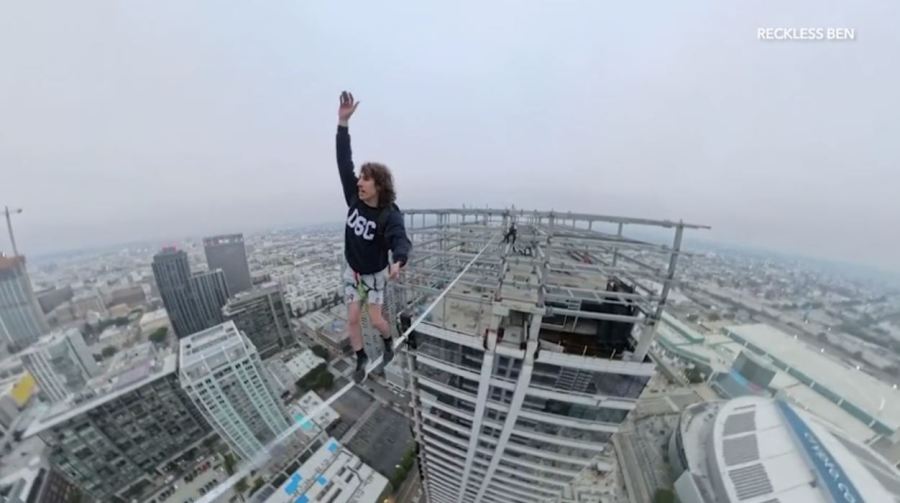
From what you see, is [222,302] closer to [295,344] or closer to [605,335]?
[295,344]

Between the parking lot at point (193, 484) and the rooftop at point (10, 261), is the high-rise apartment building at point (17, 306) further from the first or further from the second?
the parking lot at point (193, 484)

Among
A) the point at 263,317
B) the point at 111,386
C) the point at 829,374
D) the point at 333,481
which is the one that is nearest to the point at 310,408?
the point at 333,481

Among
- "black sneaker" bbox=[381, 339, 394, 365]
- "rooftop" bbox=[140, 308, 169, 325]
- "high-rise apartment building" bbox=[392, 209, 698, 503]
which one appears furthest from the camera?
"rooftop" bbox=[140, 308, 169, 325]

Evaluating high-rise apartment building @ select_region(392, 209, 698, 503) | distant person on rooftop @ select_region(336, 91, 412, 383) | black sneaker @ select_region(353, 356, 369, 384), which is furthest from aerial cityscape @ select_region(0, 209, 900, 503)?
distant person on rooftop @ select_region(336, 91, 412, 383)

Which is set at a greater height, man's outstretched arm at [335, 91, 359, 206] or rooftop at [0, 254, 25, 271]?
man's outstretched arm at [335, 91, 359, 206]

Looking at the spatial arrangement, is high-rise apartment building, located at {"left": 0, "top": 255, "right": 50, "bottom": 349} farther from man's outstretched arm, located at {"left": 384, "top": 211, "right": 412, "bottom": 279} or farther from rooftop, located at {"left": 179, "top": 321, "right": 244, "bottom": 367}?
man's outstretched arm, located at {"left": 384, "top": 211, "right": 412, "bottom": 279}

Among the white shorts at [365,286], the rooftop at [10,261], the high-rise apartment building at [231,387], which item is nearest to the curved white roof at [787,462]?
the white shorts at [365,286]

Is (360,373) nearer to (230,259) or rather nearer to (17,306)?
(17,306)
